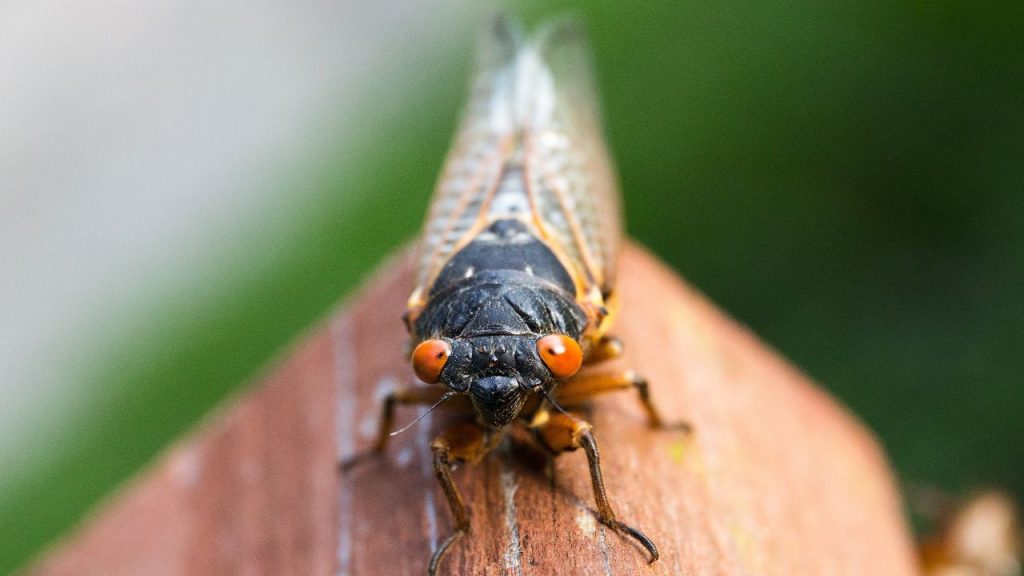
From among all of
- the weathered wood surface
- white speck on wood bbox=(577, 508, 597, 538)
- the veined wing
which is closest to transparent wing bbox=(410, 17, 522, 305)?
the veined wing

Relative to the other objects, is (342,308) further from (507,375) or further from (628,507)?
(628,507)

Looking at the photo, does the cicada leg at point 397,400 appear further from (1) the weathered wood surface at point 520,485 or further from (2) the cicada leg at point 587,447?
(2) the cicada leg at point 587,447

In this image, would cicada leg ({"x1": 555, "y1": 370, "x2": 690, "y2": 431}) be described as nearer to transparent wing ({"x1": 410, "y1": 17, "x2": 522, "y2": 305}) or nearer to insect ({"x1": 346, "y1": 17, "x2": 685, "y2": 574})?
insect ({"x1": 346, "y1": 17, "x2": 685, "y2": 574})

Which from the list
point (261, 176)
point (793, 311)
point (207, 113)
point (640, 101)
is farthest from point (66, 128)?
point (793, 311)

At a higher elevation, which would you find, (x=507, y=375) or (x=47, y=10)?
(x=507, y=375)

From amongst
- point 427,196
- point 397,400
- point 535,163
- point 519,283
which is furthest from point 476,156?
point 427,196

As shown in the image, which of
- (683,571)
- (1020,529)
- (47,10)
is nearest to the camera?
(683,571)

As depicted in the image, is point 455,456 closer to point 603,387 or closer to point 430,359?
point 430,359
